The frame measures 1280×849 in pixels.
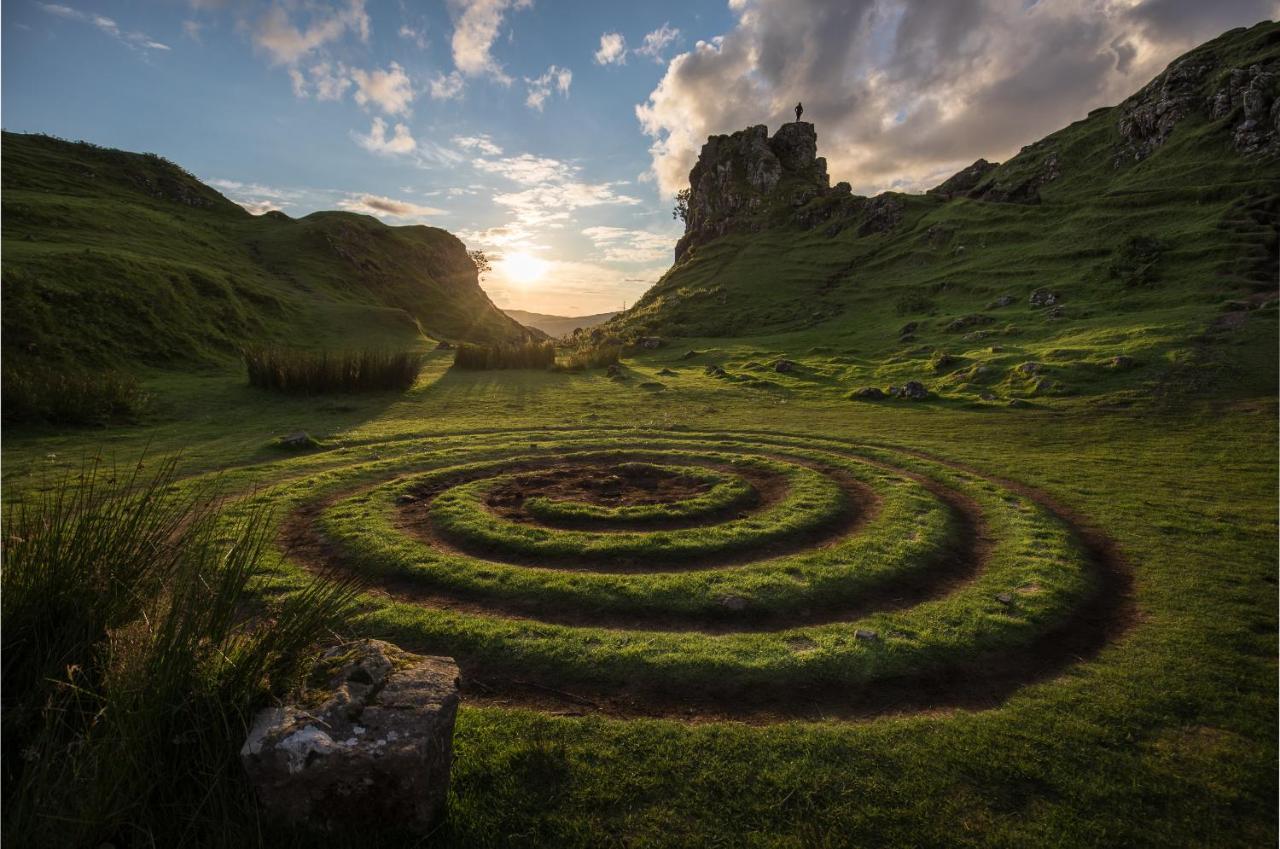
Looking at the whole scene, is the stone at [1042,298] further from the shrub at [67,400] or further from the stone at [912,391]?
the shrub at [67,400]

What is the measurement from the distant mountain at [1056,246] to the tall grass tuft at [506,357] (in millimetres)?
22225

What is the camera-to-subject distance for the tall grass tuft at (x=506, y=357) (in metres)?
38.7

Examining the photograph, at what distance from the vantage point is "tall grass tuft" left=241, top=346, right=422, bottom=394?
1042 inches

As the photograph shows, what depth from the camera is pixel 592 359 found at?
40.8 meters

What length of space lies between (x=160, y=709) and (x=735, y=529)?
9154 millimetres

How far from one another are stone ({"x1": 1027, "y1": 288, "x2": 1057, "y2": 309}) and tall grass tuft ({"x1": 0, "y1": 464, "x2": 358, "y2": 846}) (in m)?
47.7

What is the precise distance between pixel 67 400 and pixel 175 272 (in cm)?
2388

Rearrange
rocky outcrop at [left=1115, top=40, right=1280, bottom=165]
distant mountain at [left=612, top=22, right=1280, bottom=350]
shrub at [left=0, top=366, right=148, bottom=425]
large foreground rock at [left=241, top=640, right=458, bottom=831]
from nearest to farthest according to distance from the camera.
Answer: large foreground rock at [left=241, top=640, right=458, bottom=831]
shrub at [left=0, top=366, right=148, bottom=425]
distant mountain at [left=612, top=22, right=1280, bottom=350]
rocky outcrop at [left=1115, top=40, right=1280, bottom=165]

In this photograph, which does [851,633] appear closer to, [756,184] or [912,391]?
[912,391]

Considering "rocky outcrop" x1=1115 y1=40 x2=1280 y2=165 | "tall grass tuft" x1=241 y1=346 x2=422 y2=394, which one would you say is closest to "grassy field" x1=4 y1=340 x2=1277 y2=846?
"tall grass tuft" x1=241 y1=346 x2=422 y2=394

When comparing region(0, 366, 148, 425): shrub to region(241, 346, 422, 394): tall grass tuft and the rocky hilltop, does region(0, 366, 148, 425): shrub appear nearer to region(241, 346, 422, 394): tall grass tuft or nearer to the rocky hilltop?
region(241, 346, 422, 394): tall grass tuft

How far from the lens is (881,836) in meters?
4.45

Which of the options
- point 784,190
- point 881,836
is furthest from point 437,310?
point 881,836

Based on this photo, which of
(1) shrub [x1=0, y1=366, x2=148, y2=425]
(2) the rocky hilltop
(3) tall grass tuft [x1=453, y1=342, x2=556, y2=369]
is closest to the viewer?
(1) shrub [x1=0, y1=366, x2=148, y2=425]
